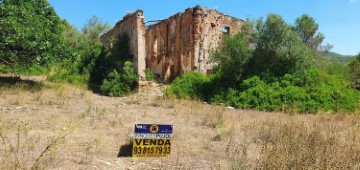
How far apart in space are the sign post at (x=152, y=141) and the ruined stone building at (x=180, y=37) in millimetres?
11520

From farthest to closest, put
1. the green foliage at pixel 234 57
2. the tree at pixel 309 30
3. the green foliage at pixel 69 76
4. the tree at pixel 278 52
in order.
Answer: the tree at pixel 309 30 < the green foliage at pixel 69 76 < the green foliage at pixel 234 57 < the tree at pixel 278 52

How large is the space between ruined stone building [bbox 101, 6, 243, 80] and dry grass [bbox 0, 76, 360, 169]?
6.59m

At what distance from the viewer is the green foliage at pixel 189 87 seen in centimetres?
1515

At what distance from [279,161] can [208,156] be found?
171 centimetres

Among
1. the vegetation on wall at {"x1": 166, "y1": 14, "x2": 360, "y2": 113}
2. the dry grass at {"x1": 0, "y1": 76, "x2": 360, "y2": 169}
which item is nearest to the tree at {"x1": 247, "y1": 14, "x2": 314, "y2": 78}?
the vegetation on wall at {"x1": 166, "y1": 14, "x2": 360, "y2": 113}

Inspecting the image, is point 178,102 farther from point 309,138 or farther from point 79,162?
point 79,162

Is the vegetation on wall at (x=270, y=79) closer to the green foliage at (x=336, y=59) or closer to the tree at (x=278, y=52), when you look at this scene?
the tree at (x=278, y=52)

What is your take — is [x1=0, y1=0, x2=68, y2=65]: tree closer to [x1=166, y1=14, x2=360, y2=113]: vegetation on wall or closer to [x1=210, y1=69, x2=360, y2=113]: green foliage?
[x1=166, y1=14, x2=360, y2=113]: vegetation on wall

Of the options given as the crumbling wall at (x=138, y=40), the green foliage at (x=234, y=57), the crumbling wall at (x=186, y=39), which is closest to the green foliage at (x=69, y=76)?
the crumbling wall at (x=138, y=40)

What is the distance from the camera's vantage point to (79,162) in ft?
16.9

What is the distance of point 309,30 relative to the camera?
33.2 m

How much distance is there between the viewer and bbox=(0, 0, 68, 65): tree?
41.3 feet

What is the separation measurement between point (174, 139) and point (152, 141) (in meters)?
1.62

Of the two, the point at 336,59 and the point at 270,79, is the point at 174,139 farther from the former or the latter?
the point at 336,59
